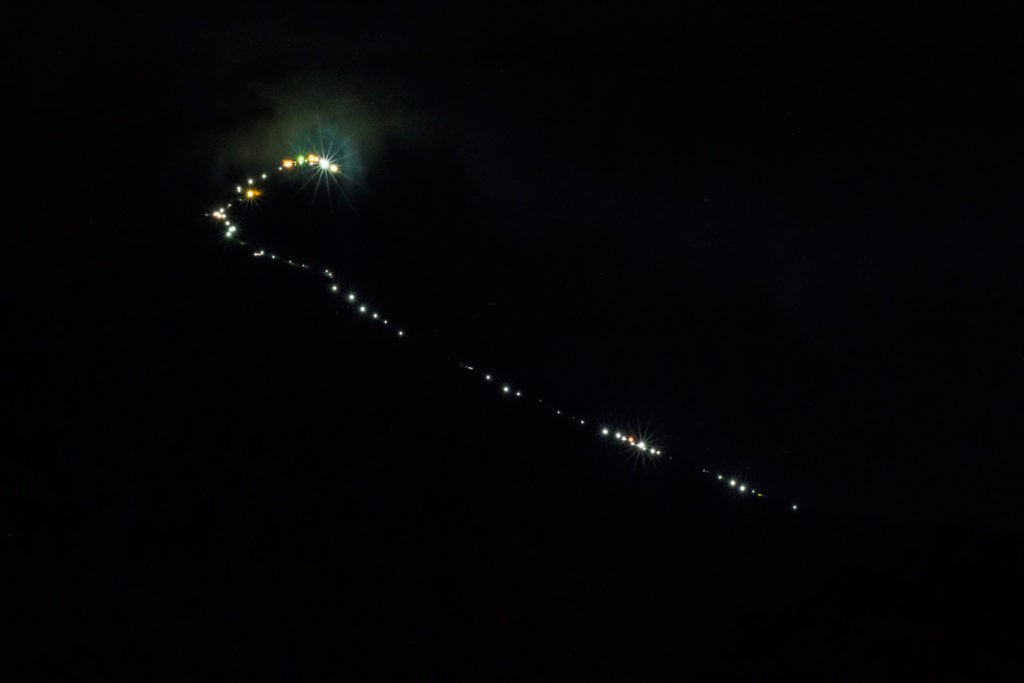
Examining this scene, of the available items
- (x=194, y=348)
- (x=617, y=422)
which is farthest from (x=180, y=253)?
(x=617, y=422)

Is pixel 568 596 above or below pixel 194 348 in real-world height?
below

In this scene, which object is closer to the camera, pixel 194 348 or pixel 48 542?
pixel 48 542

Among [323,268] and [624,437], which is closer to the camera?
[624,437]

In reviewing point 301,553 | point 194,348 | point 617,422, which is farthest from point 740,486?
point 194,348

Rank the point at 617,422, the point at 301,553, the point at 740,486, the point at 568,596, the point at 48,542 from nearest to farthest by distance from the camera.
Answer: the point at 48,542
the point at 301,553
the point at 568,596
the point at 740,486
the point at 617,422

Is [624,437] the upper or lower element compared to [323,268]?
lower

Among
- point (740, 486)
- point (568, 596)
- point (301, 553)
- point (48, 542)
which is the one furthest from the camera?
point (740, 486)

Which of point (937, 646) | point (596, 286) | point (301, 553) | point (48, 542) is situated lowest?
point (48, 542)

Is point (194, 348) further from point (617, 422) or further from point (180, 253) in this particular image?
point (617, 422)
